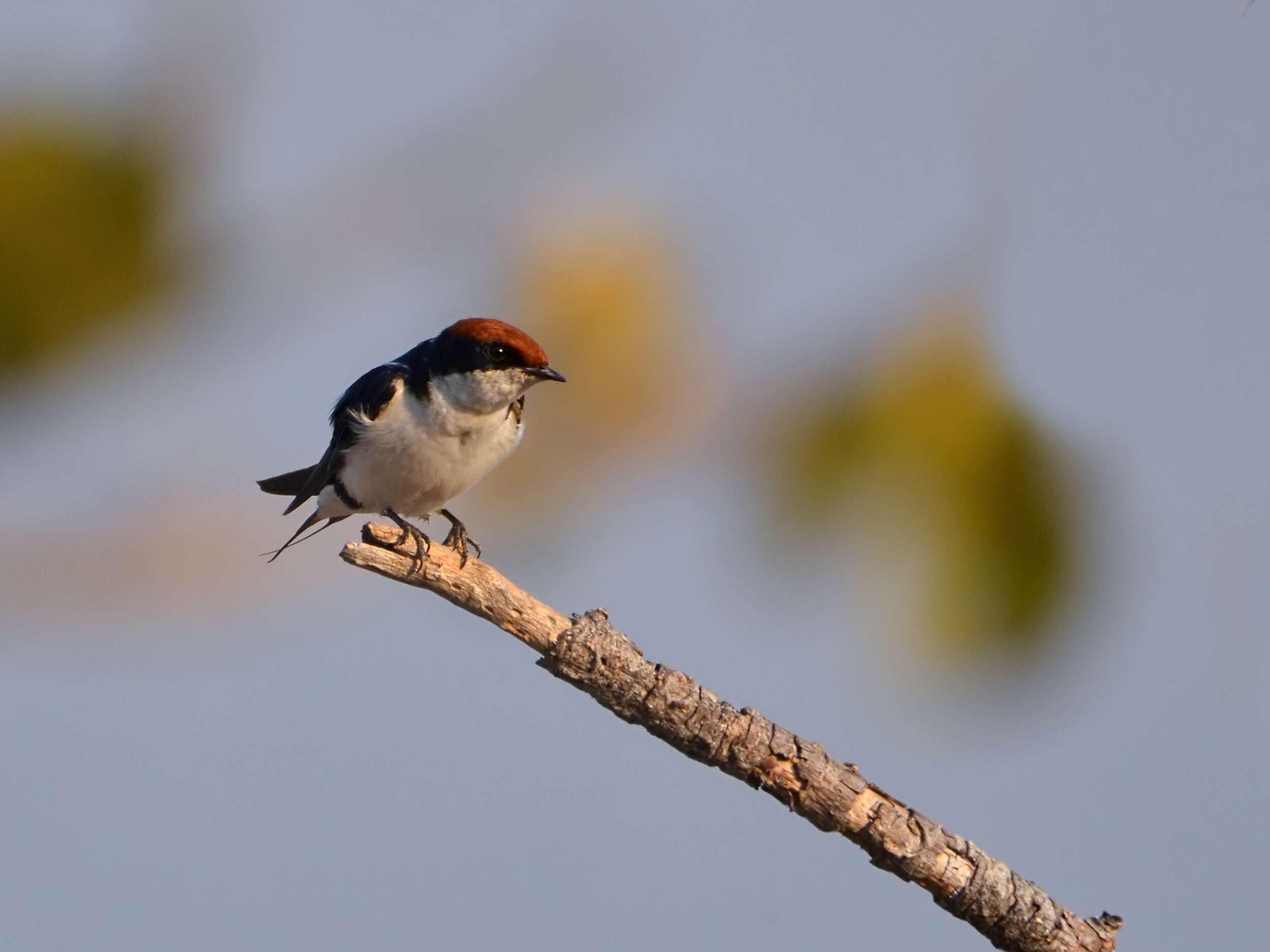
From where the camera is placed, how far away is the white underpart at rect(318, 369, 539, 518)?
13.5 feet

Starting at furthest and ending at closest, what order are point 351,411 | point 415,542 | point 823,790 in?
1. point 351,411
2. point 415,542
3. point 823,790

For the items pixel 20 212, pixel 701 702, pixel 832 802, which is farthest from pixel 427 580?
pixel 20 212

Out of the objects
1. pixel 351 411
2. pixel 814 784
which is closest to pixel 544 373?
pixel 351 411

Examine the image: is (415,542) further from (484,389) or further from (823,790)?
(823,790)

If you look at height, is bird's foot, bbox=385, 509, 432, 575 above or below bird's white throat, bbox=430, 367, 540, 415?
below

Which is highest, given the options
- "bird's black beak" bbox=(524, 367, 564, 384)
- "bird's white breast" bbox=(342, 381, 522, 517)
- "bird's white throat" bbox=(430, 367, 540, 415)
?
"bird's black beak" bbox=(524, 367, 564, 384)

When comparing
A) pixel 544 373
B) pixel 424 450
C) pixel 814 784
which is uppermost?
pixel 544 373

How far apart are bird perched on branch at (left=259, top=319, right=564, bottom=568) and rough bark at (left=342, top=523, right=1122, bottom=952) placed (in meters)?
1.39

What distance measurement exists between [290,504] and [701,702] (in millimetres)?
2479

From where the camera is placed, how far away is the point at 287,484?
4.91m

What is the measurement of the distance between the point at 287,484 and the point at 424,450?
97cm

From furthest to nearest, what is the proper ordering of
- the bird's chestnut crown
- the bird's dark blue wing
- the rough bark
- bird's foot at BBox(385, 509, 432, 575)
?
the bird's dark blue wing < the bird's chestnut crown < bird's foot at BBox(385, 509, 432, 575) < the rough bark

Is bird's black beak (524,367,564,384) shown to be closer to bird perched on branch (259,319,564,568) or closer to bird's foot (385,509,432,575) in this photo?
bird perched on branch (259,319,564,568)

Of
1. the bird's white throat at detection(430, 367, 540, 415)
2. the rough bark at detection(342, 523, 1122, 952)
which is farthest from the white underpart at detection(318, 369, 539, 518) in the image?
the rough bark at detection(342, 523, 1122, 952)
